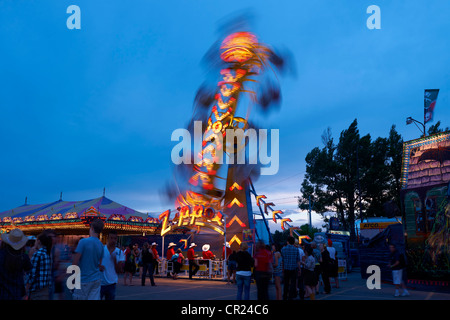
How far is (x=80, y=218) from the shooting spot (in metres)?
27.8

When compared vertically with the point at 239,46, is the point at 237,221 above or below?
below

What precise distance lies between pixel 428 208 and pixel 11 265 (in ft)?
53.5

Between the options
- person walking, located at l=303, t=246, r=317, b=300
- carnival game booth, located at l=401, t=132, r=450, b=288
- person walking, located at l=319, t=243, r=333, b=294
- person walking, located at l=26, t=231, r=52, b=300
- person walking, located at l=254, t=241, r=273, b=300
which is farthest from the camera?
carnival game booth, located at l=401, t=132, r=450, b=288

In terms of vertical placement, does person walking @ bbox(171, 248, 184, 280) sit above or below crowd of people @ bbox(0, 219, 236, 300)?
below

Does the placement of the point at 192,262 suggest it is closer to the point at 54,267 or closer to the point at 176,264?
the point at 176,264

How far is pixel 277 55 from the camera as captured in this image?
21078mm

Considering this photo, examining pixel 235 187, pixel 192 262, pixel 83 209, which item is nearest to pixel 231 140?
pixel 235 187

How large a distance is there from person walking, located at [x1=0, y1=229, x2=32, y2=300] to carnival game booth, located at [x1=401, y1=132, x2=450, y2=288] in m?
14.9

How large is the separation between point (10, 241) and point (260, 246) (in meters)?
5.64

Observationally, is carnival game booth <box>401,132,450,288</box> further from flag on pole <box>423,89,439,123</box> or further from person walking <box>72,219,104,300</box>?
person walking <box>72,219,104,300</box>

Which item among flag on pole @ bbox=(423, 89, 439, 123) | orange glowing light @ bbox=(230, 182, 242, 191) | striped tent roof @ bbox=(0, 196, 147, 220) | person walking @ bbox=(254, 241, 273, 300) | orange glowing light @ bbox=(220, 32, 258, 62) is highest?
orange glowing light @ bbox=(220, 32, 258, 62)

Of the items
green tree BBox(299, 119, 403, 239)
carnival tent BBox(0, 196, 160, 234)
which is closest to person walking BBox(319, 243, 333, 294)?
carnival tent BBox(0, 196, 160, 234)

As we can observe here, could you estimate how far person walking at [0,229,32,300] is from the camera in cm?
562
